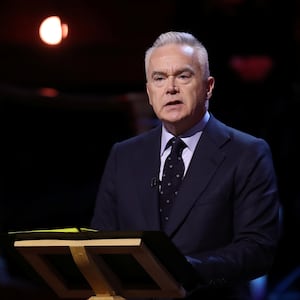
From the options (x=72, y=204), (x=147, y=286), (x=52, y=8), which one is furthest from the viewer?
(x=72, y=204)

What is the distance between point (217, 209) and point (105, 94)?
2.40 m

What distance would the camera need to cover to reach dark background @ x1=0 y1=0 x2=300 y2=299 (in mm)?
3766

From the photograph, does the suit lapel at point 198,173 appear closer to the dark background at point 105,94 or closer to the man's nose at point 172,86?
the man's nose at point 172,86

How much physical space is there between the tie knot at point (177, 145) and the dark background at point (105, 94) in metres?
Answer: 1.31

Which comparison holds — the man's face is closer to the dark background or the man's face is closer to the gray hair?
Result: the gray hair

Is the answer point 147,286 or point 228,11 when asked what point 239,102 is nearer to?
point 228,11

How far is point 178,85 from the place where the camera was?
1.96 meters

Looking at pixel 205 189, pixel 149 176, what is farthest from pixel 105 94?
pixel 205 189

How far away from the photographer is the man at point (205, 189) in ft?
6.32

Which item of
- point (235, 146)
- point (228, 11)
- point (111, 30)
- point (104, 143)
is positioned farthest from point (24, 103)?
point (235, 146)

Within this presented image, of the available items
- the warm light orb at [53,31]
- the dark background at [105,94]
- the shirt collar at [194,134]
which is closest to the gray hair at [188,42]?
the shirt collar at [194,134]

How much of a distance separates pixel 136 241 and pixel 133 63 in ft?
7.75

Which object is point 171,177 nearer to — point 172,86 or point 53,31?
point 172,86

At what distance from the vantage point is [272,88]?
13.6 ft
